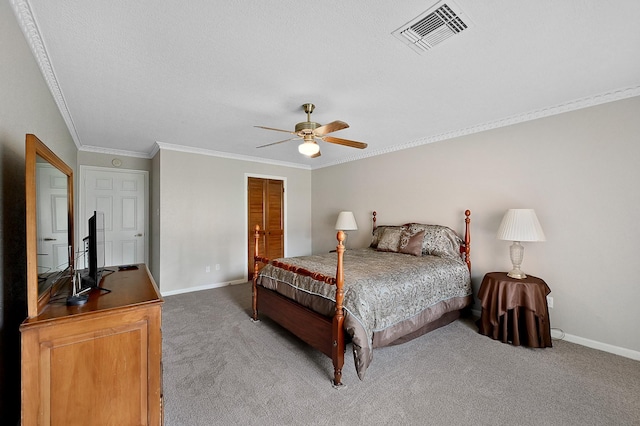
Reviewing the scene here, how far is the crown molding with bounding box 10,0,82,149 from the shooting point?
1469 millimetres

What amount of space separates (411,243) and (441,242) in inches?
14.9

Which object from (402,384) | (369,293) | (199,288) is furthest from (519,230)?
(199,288)

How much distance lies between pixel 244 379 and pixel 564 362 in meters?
2.81

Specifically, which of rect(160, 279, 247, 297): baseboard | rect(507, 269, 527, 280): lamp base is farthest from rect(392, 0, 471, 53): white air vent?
rect(160, 279, 247, 297): baseboard

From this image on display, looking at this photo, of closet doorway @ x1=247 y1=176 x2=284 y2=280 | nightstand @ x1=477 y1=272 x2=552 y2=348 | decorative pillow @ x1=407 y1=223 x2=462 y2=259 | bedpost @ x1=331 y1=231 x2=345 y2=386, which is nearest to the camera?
bedpost @ x1=331 y1=231 x2=345 y2=386

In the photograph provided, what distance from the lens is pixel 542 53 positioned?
76.2 inches

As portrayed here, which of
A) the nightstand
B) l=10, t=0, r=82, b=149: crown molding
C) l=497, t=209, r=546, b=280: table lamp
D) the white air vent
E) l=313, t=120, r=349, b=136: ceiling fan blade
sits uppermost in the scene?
the white air vent

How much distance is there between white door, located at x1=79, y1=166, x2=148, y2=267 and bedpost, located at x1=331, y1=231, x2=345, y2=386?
4.52m

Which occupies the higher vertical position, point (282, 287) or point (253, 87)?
point (253, 87)

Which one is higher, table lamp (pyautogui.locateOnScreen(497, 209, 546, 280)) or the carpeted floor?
table lamp (pyautogui.locateOnScreen(497, 209, 546, 280))

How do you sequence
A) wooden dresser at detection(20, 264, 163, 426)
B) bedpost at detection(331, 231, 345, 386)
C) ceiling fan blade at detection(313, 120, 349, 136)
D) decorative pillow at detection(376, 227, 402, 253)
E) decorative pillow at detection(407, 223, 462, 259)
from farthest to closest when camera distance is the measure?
decorative pillow at detection(376, 227, 402, 253), decorative pillow at detection(407, 223, 462, 259), ceiling fan blade at detection(313, 120, 349, 136), bedpost at detection(331, 231, 345, 386), wooden dresser at detection(20, 264, 163, 426)

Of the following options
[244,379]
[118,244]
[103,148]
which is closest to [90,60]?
[244,379]

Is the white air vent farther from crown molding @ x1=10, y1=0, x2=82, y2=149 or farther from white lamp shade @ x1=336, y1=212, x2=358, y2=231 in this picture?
white lamp shade @ x1=336, y1=212, x2=358, y2=231

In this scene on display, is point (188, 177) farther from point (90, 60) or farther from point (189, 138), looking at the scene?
point (90, 60)
